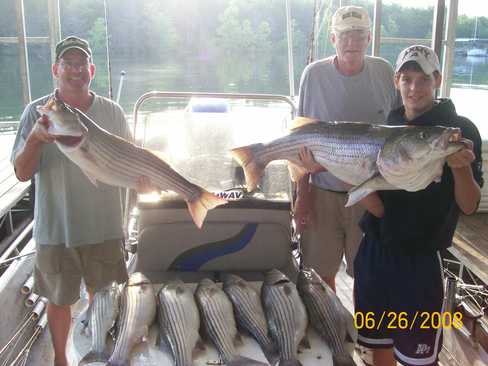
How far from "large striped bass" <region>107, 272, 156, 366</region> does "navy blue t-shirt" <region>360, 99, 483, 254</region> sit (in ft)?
4.37

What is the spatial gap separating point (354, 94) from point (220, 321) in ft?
5.95

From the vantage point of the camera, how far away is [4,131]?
8.07 metres

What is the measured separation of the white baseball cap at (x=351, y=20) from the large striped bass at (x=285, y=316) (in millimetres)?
1731

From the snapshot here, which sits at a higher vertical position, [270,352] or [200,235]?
[200,235]

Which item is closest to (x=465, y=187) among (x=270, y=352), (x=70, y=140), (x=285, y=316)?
(x=285, y=316)

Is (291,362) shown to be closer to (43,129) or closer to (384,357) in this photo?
(384,357)

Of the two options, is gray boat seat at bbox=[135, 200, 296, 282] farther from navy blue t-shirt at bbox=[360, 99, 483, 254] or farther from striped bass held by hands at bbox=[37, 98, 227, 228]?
navy blue t-shirt at bbox=[360, 99, 483, 254]

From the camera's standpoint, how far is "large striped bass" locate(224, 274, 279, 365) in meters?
2.49

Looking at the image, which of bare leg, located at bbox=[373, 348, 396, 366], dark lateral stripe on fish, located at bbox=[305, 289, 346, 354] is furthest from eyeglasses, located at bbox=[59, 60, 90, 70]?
bare leg, located at bbox=[373, 348, 396, 366]

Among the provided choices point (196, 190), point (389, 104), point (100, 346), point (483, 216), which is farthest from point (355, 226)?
point (483, 216)

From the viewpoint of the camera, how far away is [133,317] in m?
2.56

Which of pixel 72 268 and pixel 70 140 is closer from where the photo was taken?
pixel 70 140

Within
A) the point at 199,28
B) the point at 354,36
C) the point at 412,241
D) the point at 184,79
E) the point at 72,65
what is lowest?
the point at 412,241

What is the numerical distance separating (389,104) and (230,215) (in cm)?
134
